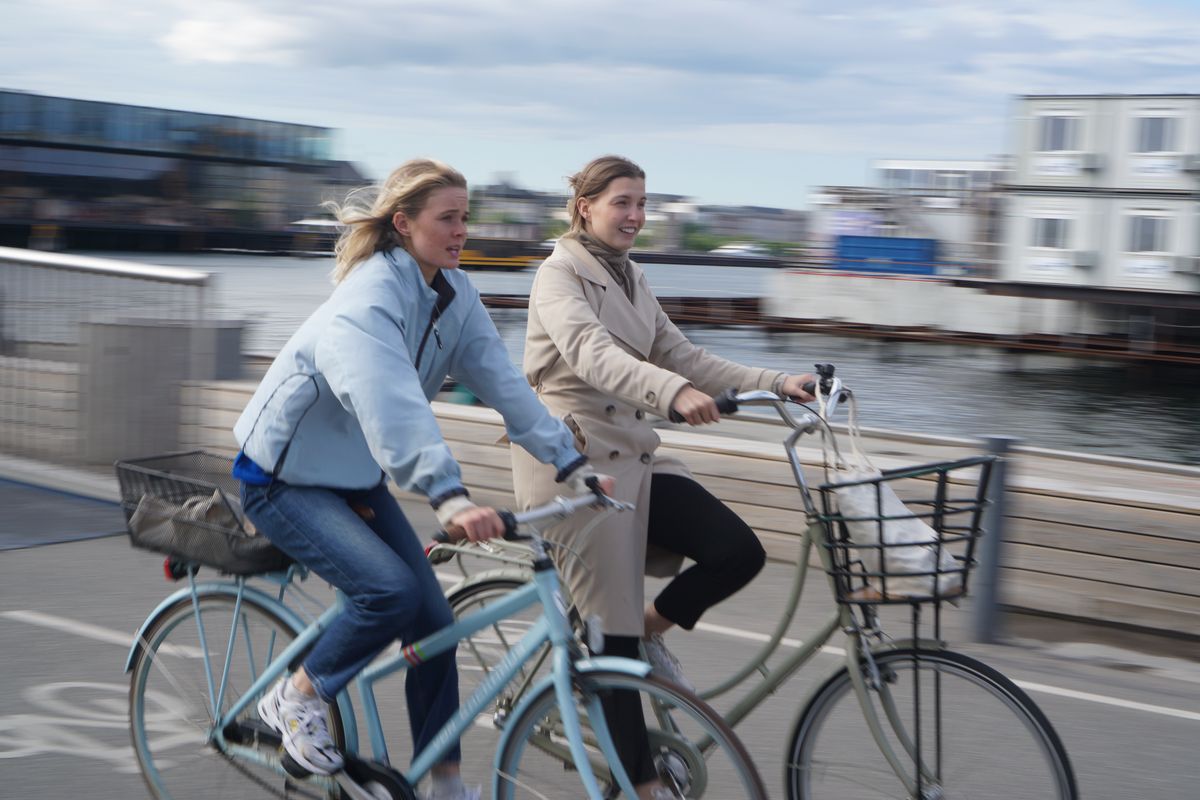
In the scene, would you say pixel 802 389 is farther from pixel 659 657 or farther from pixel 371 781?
pixel 371 781

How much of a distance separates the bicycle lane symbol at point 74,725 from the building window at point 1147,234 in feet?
155

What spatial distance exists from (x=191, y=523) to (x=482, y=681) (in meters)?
0.79

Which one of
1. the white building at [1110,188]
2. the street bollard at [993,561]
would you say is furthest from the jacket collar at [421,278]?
the white building at [1110,188]

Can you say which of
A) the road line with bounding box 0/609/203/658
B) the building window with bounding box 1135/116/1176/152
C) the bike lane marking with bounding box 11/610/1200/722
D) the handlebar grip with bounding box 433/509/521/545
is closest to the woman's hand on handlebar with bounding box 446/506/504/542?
the handlebar grip with bounding box 433/509/521/545

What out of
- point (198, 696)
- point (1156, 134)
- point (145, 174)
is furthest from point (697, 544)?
point (145, 174)

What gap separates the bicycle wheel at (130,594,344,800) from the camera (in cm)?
335

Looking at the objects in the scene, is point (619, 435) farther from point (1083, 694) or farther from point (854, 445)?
point (1083, 694)

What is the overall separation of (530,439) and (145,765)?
148cm

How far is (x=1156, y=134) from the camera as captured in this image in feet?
153

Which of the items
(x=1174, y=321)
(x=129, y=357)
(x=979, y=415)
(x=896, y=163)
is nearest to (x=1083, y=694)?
(x=129, y=357)

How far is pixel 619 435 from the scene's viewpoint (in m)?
3.49

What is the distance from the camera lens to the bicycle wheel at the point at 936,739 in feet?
9.57

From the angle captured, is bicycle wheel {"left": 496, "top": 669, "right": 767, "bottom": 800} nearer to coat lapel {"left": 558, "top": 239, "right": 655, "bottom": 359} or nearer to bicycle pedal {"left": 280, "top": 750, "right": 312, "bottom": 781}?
bicycle pedal {"left": 280, "top": 750, "right": 312, "bottom": 781}

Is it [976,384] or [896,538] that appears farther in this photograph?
[976,384]
